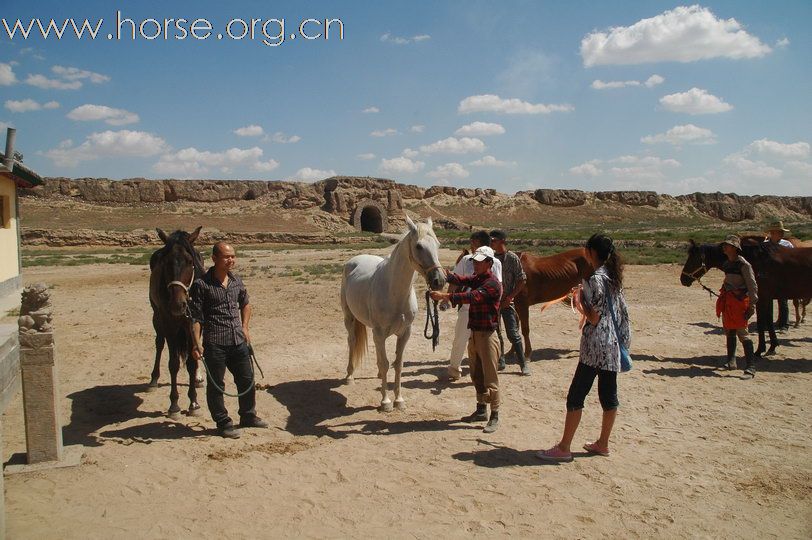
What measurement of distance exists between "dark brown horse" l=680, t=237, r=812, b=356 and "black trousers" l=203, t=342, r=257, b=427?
7038mm

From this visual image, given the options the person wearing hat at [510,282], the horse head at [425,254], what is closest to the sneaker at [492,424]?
the horse head at [425,254]

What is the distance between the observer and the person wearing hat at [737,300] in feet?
23.3

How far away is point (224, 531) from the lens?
3410mm

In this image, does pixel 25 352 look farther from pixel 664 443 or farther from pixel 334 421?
pixel 664 443

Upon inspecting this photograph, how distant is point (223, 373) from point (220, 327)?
18.0 inches

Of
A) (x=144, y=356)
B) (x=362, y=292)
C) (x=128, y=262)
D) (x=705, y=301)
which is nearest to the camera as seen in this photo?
(x=362, y=292)

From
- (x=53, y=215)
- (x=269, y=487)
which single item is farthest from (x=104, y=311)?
(x=53, y=215)

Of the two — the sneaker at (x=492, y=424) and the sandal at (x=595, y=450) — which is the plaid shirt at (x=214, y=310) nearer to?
the sneaker at (x=492, y=424)

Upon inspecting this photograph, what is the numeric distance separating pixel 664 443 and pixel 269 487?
12.1 ft

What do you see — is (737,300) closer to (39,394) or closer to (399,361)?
(399,361)

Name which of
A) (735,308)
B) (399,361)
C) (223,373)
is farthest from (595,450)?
(735,308)

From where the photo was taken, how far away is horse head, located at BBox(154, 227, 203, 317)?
4.93 meters

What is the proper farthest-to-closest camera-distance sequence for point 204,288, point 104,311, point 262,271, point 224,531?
point 262,271 → point 104,311 → point 204,288 → point 224,531

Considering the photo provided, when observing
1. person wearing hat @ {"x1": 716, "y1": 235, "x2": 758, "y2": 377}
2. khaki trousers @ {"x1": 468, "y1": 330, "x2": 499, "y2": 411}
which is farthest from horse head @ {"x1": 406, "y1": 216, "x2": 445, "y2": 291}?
person wearing hat @ {"x1": 716, "y1": 235, "x2": 758, "y2": 377}
